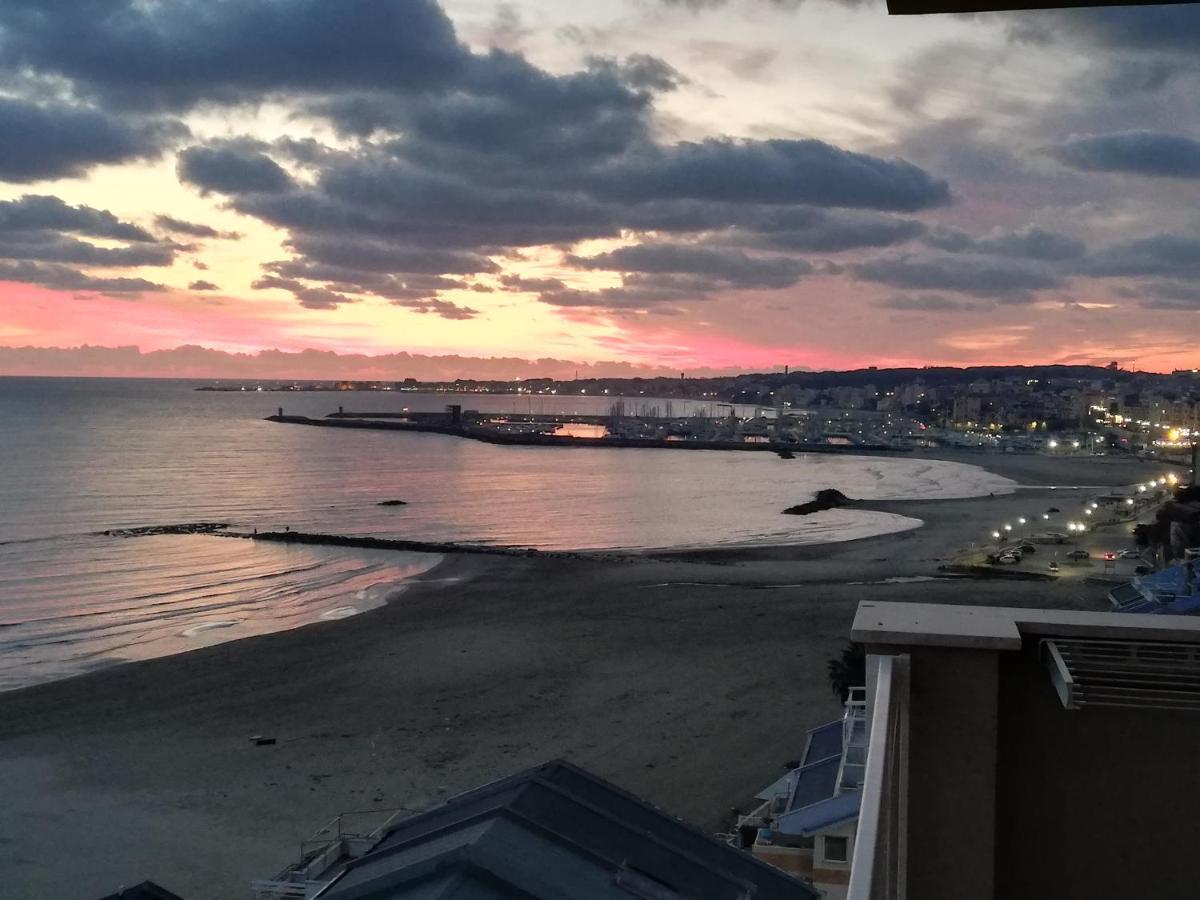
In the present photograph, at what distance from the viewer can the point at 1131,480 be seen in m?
55.1

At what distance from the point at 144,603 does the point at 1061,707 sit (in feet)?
78.6

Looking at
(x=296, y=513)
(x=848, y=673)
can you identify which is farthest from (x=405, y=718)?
(x=296, y=513)

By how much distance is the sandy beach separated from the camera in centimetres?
1045

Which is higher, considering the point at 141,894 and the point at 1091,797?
the point at 1091,797

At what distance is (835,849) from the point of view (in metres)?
7.19

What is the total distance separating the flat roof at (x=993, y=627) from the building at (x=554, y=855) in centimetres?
226

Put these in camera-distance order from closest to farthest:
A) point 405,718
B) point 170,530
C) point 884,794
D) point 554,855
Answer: point 884,794, point 554,855, point 405,718, point 170,530

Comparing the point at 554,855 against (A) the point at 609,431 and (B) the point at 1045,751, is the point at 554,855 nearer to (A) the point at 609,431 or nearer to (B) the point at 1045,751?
(B) the point at 1045,751

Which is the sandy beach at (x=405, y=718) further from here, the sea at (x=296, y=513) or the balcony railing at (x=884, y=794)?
the balcony railing at (x=884, y=794)

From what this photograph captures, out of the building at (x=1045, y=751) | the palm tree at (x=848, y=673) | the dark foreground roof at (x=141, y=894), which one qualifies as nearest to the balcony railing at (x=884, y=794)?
the building at (x=1045, y=751)

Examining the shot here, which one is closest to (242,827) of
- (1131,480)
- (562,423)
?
(1131,480)

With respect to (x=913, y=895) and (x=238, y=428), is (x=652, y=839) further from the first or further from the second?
(x=238, y=428)

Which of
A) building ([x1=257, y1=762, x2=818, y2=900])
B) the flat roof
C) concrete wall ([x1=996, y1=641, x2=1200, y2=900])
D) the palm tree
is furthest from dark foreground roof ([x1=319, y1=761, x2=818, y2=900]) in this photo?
the palm tree

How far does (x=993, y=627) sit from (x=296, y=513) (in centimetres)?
4077
